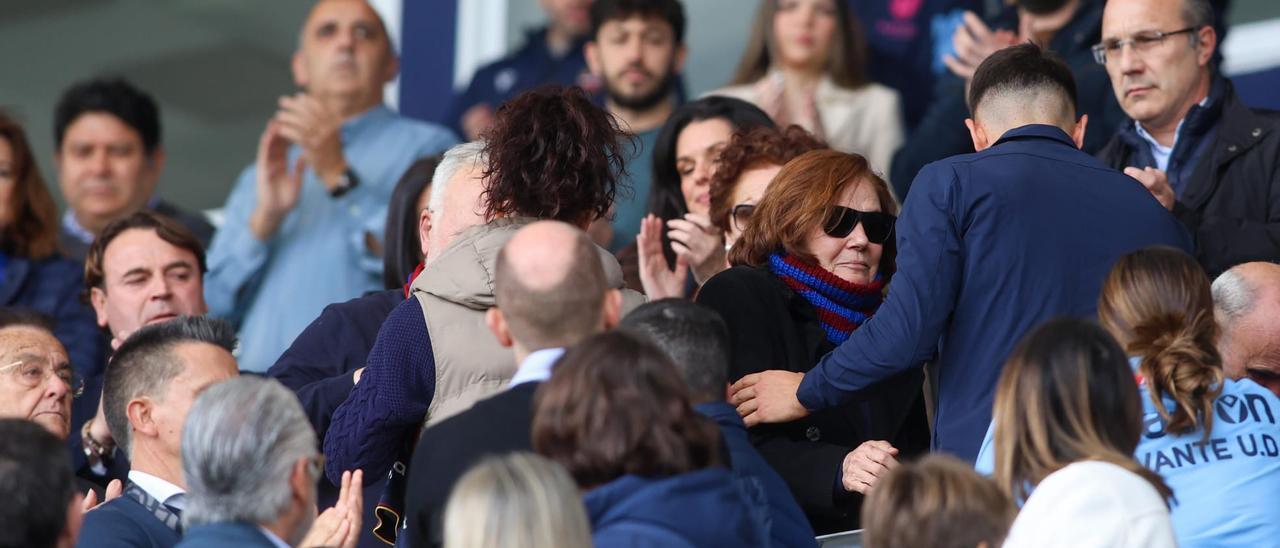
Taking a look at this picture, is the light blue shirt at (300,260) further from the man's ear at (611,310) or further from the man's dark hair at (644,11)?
the man's ear at (611,310)

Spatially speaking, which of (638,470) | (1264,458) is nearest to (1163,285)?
(1264,458)

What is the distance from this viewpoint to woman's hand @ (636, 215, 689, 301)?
571 centimetres

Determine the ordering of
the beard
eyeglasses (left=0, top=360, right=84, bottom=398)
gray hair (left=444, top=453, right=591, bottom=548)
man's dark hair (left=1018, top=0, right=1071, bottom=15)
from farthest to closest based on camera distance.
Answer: the beard, man's dark hair (left=1018, top=0, right=1071, bottom=15), eyeglasses (left=0, top=360, right=84, bottom=398), gray hair (left=444, top=453, right=591, bottom=548)

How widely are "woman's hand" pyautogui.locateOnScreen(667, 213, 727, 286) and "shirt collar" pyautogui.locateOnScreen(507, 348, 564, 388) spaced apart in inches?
74.3

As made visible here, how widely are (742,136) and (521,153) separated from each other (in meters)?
1.38

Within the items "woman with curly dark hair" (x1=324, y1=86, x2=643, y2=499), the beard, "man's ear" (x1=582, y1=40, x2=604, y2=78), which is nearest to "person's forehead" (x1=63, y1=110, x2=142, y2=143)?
"man's ear" (x1=582, y1=40, x2=604, y2=78)

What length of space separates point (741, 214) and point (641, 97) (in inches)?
74.0

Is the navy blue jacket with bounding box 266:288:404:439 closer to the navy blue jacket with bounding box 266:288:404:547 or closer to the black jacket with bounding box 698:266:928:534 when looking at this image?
the navy blue jacket with bounding box 266:288:404:547

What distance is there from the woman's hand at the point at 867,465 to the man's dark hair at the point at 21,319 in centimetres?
251

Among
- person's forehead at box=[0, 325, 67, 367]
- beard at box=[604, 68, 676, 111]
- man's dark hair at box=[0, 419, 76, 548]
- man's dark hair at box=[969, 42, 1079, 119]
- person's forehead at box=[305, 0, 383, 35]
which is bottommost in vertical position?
person's forehead at box=[0, 325, 67, 367]

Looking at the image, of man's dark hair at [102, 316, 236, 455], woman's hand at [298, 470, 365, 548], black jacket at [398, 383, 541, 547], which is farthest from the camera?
man's dark hair at [102, 316, 236, 455]

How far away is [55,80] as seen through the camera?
10.1 m

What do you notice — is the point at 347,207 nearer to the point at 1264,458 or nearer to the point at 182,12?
the point at 182,12

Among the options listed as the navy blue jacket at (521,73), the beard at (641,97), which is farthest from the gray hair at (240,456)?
the navy blue jacket at (521,73)
